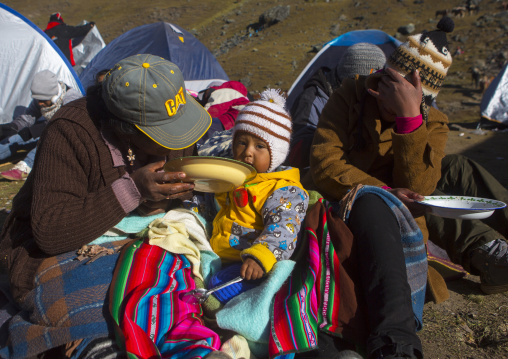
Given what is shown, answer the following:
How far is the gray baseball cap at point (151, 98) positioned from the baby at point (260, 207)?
18.3 inches

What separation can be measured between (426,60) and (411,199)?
0.77 m

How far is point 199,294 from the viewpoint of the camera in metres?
1.83

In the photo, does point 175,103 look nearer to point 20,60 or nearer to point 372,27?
point 20,60

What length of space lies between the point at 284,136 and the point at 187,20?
971 inches

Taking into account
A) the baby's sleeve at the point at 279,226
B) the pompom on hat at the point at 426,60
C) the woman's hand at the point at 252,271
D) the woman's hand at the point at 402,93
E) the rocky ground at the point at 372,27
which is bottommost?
the rocky ground at the point at 372,27

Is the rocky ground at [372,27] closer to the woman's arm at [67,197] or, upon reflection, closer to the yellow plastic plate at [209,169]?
the yellow plastic plate at [209,169]

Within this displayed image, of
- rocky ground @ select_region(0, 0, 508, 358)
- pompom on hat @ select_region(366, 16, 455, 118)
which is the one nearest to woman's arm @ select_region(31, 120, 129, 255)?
pompom on hat @ select_region(366, 16, 455, 118)

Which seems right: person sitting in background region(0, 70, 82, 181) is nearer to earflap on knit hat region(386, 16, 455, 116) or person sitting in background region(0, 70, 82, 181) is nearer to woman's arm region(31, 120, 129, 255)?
woman's arm region(31, 120, 129, 255)

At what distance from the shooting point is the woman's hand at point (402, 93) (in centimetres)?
208

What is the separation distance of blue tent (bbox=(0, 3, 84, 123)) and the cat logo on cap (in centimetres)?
590

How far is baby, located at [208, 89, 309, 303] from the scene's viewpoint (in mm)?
1857

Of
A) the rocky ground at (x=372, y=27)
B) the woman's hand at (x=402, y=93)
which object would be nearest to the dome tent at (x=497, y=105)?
the rocky ground at (x=372, y=27)

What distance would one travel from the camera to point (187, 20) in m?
24.8

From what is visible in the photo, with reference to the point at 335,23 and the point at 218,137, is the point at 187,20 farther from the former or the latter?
the point at 218,137
